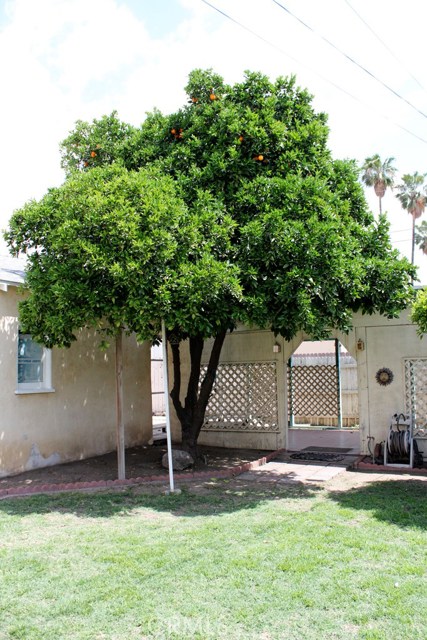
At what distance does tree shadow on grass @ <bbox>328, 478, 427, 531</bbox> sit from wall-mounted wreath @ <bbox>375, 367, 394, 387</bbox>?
88.8 inches

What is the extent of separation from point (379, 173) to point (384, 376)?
88.4 ft

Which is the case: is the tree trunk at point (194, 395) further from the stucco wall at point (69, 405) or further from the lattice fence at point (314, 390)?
the lattice fence at point (314, 390)

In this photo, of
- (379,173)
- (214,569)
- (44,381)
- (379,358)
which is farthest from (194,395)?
(379,173)

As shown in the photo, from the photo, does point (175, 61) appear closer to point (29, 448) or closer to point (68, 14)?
point (68, 14)

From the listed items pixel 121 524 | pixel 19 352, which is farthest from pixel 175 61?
pixel 121 524

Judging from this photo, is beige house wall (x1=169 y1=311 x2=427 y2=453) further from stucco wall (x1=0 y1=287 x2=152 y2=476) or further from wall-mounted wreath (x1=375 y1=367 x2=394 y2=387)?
stucco wall (x1=0 y1=287 x2=152 y2=476)

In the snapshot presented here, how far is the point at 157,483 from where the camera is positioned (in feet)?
27.8

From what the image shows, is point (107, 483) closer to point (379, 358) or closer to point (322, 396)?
point (379, 358)

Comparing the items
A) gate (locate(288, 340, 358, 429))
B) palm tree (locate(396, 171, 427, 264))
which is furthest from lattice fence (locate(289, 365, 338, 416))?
palm tree (locate(396, 171, 427, 264))

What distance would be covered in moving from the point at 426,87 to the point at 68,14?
648 cm

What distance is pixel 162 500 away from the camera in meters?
7.32

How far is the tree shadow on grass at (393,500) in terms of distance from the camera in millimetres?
6168

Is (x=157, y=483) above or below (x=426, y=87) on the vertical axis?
below

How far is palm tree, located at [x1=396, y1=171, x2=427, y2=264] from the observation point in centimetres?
3388
